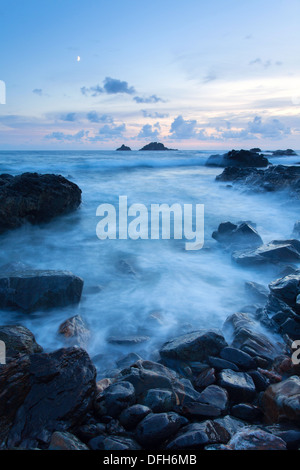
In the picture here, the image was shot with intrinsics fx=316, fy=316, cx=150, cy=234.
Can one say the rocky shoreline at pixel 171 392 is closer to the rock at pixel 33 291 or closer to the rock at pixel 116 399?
the rock at pixel 116 399

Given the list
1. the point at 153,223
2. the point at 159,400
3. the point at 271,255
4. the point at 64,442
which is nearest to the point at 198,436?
the point at 159,400

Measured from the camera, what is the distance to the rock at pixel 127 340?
3826mm

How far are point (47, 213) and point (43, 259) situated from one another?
88.9 inches

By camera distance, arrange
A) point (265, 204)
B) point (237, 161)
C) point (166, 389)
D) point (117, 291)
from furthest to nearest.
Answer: point (237, 161)
point (265, 204)
point (117, 291)
point (166, 389)

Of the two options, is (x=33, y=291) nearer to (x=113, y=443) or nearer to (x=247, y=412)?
(x=113, y=443)

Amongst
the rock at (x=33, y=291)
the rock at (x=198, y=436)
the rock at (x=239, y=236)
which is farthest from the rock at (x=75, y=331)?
the rock at (x=239, y=236)

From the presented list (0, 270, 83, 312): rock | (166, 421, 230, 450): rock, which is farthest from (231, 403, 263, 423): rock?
(0, 270, 83, 312): rock

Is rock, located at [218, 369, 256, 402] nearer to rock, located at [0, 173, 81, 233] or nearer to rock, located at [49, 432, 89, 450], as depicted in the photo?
rock, located at [49, 432, 89, 450]

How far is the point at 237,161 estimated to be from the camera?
28.2 metres

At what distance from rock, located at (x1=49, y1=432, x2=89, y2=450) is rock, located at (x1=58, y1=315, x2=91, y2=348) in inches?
64.1

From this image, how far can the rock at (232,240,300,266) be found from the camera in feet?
19.6

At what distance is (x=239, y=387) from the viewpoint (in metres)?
2.71
